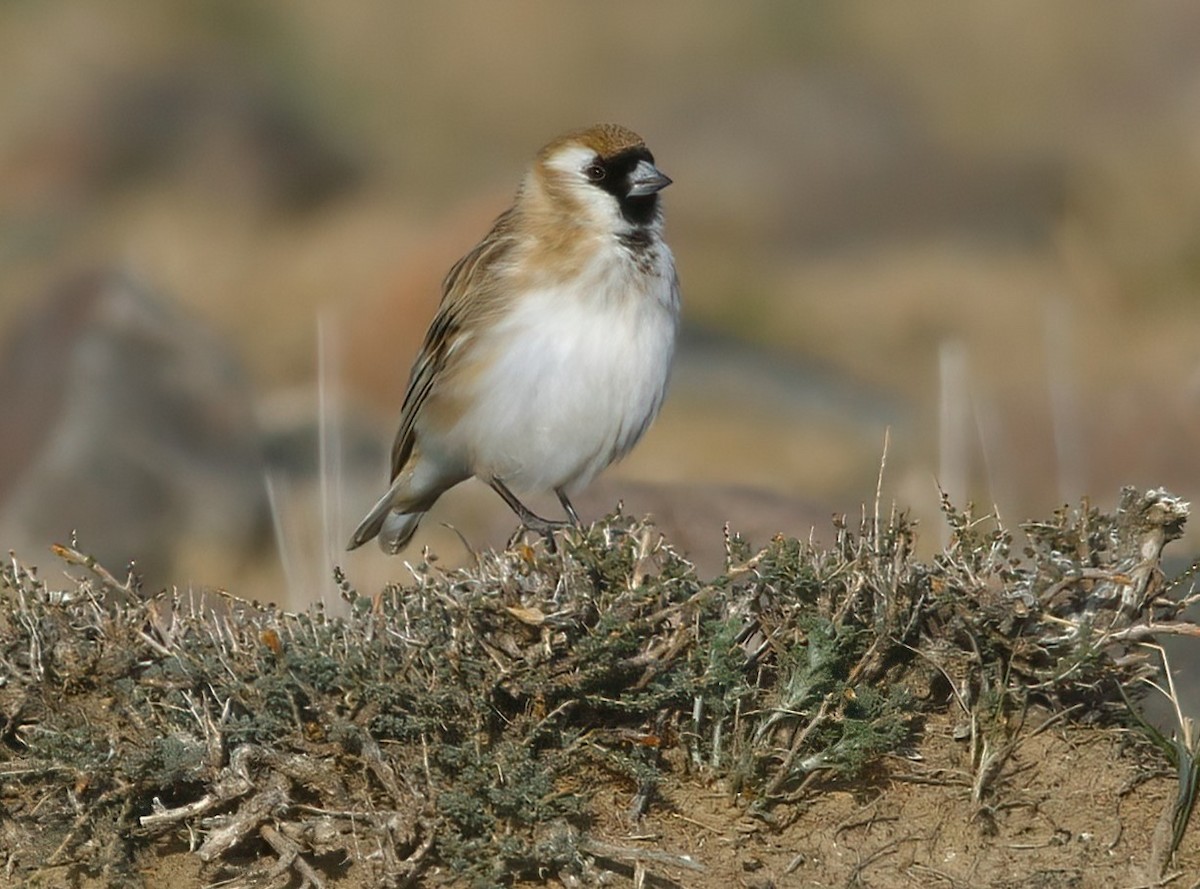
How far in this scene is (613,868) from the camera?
469 centimetres

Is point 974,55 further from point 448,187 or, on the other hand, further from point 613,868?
point 613,868

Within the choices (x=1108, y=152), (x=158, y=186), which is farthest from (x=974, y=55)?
(x=158, y=186)

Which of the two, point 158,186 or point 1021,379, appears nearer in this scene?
point 1021,379

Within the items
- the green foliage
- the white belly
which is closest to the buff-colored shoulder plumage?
the white belly

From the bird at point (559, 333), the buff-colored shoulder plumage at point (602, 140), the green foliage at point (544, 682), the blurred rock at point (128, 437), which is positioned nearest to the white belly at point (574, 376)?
the bird at point (559, 333)

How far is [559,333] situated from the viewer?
686cm

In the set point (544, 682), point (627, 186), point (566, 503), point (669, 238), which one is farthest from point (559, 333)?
point (669, 238)

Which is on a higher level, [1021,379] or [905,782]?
[1021,379]

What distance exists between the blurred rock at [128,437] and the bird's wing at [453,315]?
4026mm

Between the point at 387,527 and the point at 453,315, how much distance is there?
44.4 inches

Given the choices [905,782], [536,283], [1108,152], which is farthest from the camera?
[1108,152]

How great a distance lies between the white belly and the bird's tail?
0.90 m

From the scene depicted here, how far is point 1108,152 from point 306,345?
11804 mm

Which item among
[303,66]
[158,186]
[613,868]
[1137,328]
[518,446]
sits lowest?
[613,868]
